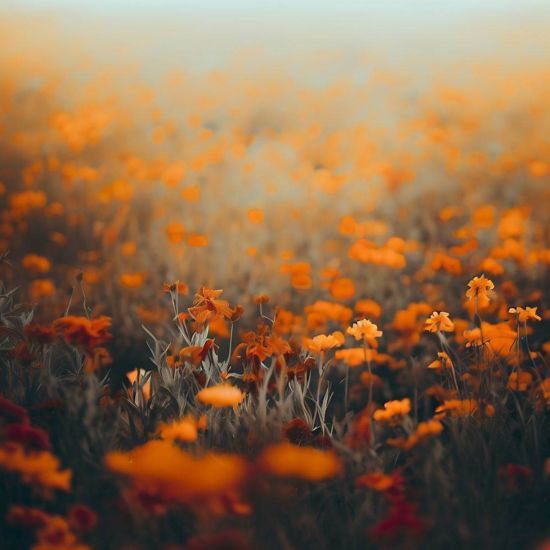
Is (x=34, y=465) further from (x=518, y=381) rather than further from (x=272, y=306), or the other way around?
(x=272, y=306)

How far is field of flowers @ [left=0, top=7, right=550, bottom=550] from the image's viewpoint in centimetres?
99

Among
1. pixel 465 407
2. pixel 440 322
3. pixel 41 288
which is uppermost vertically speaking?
pixel 440 322

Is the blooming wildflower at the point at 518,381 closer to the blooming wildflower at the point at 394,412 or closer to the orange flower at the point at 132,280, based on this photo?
the blooming wildflower at the point at 394,412

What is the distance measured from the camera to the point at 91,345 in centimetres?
114

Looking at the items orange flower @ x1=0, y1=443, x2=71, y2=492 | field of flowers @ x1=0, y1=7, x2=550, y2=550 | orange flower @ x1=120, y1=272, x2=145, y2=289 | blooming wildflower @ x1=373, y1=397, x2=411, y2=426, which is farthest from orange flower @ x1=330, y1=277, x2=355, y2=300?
orange flower @ x1=0, y1=443, x2=71, y2=492

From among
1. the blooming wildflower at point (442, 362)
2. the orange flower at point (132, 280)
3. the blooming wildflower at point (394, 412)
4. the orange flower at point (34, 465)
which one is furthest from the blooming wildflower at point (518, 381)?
the orange flower at point (132, 280)

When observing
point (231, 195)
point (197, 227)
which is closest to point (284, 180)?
point (231, 195)

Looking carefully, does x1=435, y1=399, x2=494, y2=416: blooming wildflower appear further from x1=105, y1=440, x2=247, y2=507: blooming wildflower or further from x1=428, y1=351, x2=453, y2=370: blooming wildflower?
x1=105, y1=440, x2=247, y2=507: blooming wildflower

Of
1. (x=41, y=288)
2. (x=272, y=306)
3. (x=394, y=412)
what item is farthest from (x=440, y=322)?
(x=41, y=288)

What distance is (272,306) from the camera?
2377 millimetres

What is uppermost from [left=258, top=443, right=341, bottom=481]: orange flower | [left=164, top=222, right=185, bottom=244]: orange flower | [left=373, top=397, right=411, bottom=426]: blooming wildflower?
[left=258, top=443, right=341, bottom=481]: orange flower

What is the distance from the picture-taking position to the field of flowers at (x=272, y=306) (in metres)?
0.99

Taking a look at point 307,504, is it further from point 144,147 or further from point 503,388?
point 144,147

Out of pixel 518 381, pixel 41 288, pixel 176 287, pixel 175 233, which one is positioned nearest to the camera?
pixel 518 381
